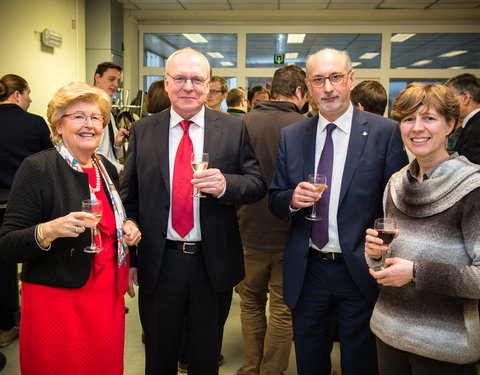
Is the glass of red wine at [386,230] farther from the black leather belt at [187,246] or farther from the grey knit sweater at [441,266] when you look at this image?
the black leather belt at [187,246]

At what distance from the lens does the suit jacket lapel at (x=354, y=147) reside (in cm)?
195

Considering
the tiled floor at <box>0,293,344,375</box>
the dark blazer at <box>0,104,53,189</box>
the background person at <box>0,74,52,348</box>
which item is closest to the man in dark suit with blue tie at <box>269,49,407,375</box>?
the tiled floor at <box>0,293,344,375</box>

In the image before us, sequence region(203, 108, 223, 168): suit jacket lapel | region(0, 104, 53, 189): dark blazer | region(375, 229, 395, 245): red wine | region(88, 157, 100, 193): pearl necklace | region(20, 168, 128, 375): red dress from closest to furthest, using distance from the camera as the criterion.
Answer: region(375, 229, 395, 245): red wine → region(20, 168, 128, 375): red dress → region(88, 157, 100, 193): pearl necklace → region(203, 108, 223, 168): suit jacket lapel → region(0, 104, 53, 189): dark blazer

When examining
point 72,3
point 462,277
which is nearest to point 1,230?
point 462,277

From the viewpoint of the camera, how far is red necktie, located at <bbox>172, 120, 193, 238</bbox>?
2002 mm

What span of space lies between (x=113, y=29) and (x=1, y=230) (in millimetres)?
6976

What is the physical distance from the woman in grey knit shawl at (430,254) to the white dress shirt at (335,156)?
0.97ft

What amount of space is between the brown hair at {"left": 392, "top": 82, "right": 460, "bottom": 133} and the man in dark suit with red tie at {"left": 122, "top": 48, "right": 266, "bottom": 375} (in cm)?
78

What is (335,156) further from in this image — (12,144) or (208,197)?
(12,144)

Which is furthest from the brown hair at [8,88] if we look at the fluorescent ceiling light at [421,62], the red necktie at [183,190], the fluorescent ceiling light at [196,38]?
the fluorescent ceiling light at [421,62]

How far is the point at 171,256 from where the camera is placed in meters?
2.02

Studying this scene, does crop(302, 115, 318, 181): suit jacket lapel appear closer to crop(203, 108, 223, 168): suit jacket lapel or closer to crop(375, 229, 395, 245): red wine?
crop(203, 108, 223, 168): suit jacket lapel

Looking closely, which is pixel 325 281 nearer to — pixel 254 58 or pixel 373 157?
pixel 373 157

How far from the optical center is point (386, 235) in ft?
5.15
